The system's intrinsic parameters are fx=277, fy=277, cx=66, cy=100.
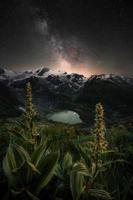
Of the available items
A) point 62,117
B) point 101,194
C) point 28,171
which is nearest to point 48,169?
point 28,171

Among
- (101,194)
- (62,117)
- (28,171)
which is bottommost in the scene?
(101,194)

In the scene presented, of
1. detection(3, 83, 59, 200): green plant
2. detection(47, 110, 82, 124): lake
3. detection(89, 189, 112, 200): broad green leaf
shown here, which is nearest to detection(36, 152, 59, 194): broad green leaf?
detection(3, 83, 59, 200): green plant

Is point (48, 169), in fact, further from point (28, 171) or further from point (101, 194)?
point (101, 194)

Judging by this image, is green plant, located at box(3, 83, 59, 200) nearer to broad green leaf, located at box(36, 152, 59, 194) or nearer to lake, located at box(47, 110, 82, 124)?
broad green leaf, located at box(36, 152, 59, 194)

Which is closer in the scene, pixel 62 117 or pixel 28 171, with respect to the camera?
pixel 28 171

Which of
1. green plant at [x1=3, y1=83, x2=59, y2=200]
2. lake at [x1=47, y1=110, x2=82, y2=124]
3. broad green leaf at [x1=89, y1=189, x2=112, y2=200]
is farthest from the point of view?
lake at [x1=47, y1=110, x2=82, y2=124]

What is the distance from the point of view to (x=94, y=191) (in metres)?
3.79

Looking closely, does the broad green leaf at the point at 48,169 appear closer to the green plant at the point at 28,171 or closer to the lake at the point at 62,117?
the green plant at the point at 28,171

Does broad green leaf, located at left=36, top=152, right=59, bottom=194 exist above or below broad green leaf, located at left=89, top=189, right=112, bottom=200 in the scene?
above

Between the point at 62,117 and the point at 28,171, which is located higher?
the point at 62,117

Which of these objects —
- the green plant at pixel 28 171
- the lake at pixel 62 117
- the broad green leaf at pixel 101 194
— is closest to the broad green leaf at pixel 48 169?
the green plant at pixel 28 171

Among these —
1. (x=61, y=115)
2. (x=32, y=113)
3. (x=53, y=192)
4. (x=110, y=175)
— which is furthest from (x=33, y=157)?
(x=61, y=115)

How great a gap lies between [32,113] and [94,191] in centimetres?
164

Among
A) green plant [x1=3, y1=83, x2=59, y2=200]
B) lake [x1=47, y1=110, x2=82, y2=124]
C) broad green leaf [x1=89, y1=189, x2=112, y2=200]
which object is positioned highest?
lake [x1=47, y1=110, x2=82, y2=124]
